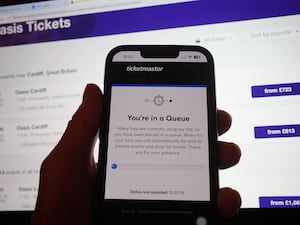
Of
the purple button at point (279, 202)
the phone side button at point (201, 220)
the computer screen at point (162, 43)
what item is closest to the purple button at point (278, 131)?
the computer screen at point (162, 43)

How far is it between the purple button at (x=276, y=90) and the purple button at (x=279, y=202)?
194 millimetres

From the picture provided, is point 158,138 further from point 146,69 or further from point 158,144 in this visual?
point 146,69

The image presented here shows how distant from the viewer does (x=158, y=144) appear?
50 cm

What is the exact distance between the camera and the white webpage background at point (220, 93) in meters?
0.60

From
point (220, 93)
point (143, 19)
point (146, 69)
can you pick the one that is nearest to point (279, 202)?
point (220, 93)

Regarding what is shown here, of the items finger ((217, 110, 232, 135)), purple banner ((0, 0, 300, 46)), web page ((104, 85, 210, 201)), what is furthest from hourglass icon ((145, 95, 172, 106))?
purple banner ((0, 0, 300, 46))

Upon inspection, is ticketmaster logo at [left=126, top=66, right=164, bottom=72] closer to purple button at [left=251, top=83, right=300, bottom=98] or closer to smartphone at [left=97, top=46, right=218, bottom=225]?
smartphone at [left=97, top=46, right=218, bottom=225]

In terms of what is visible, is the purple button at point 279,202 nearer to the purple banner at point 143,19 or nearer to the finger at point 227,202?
the finger at point 227,202

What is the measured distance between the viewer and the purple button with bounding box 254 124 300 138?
60 cm

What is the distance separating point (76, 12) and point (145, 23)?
171 mm

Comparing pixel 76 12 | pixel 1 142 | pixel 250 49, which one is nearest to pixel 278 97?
pixel 250 49

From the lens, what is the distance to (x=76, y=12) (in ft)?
2.42

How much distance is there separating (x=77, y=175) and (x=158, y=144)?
0.14m

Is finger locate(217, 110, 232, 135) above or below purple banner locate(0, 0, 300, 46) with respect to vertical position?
below
